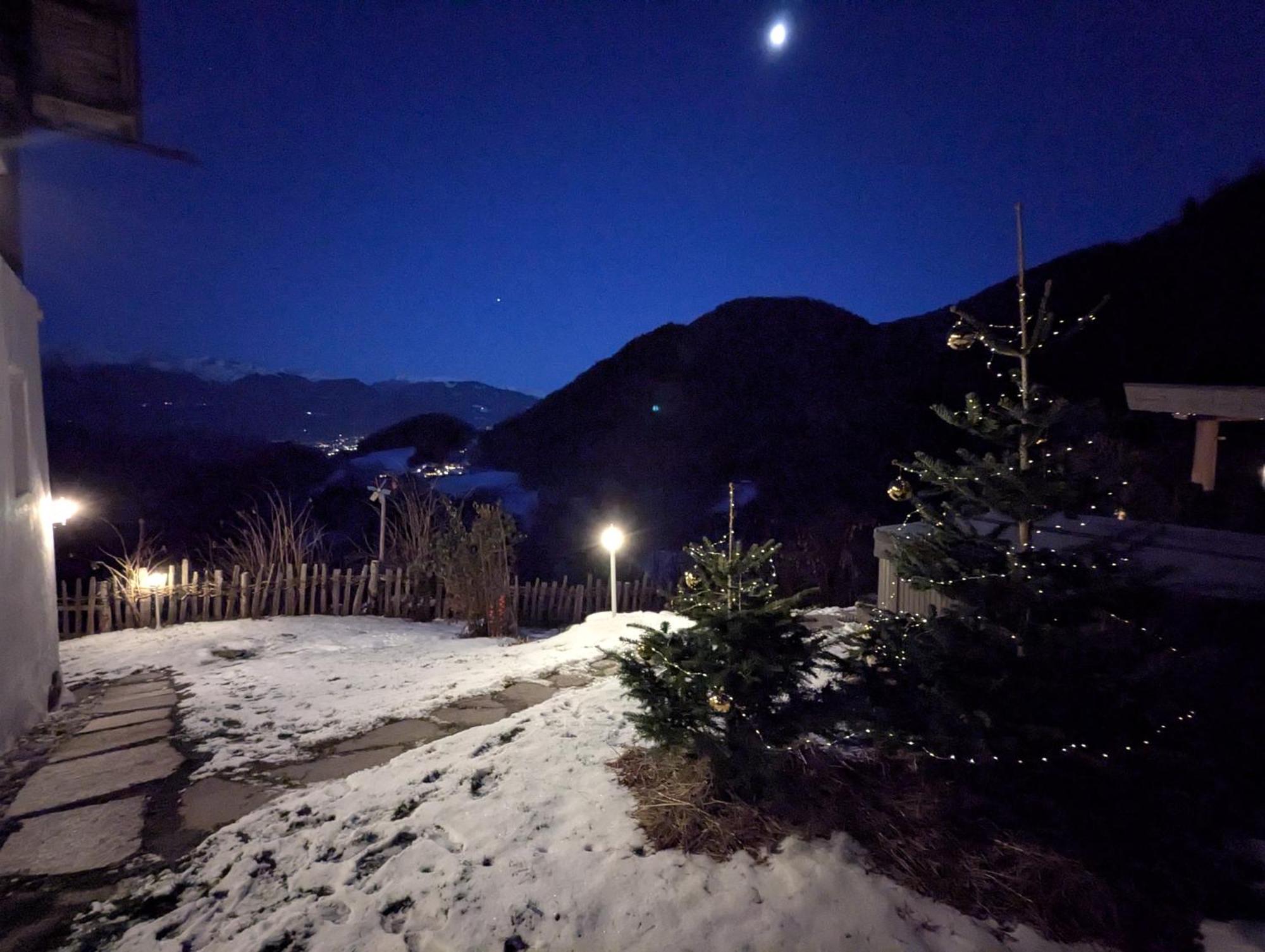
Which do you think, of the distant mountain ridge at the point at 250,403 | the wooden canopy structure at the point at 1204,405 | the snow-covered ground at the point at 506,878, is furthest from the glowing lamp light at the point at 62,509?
the distant mountain ridge at the point at 250,403

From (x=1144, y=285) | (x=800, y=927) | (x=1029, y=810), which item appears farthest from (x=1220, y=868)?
(x=1144, y=285)

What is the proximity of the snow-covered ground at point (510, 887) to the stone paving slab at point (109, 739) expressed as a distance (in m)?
2.24

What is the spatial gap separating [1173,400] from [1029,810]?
6.62 meters

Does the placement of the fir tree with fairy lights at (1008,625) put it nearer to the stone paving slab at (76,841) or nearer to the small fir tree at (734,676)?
the small fir tree at (734,676)

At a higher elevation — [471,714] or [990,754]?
[990,754]

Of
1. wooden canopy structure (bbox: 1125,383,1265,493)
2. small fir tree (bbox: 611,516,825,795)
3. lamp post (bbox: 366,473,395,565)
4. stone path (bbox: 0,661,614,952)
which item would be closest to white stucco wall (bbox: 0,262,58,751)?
stone path (bbox: 0,661,614,952)

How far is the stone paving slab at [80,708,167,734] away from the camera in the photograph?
585 cm

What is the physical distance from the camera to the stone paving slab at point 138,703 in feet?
20.7

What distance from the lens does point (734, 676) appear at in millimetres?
3480

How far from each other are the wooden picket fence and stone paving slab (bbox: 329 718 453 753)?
5049 mm

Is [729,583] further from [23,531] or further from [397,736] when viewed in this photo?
[23,531]

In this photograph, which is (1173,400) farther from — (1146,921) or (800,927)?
(800,927)

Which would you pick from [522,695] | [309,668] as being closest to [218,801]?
[522,695]

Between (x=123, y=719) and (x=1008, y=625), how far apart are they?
678cm
